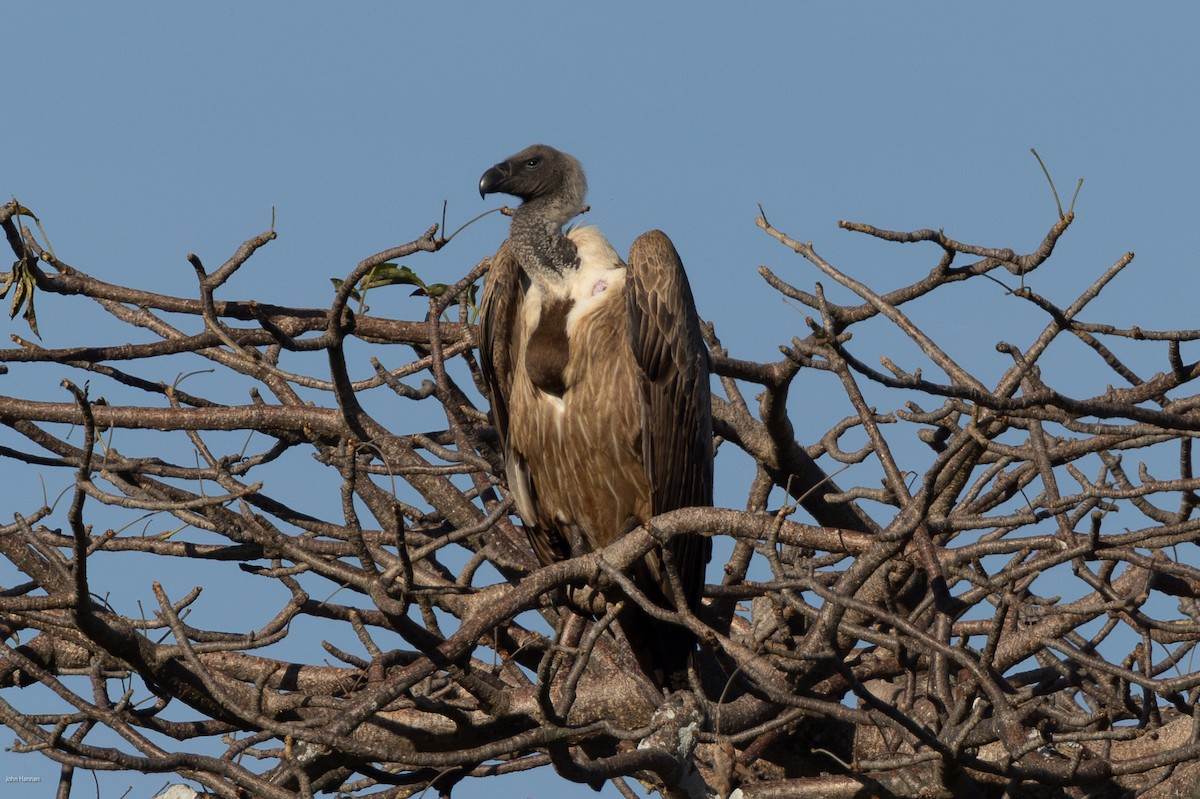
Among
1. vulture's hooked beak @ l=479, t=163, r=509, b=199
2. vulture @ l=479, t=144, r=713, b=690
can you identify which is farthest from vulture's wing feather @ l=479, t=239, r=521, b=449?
vulture's hooked beak @ l=479, t=163, r=509, b=199

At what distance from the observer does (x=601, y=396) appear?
5598 millimetres

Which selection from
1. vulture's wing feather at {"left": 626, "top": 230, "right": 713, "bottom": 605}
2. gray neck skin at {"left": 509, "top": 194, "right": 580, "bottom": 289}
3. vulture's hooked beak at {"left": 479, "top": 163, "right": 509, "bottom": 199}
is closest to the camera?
vulture's wing feather at {"left": 626, "top": 230, "right": 713, "bottom": 605}

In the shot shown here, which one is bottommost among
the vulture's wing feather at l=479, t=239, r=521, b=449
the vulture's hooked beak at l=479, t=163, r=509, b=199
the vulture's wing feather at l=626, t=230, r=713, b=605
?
the vulture's wing feather at l=626, t=230, r=713, b=605

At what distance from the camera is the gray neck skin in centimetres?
563

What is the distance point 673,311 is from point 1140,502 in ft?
5.97

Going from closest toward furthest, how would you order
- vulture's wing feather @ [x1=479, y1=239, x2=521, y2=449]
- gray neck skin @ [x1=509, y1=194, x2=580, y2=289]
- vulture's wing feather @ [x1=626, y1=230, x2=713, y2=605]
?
vulture's wing feather @ [x1=626, y1=230, x2=713, y2=605]
gray neck skin @ [x1=509, y1=194, x2=580, y2=289]
vulture's wing feather @ [x1=479, y1=239, x2=521, y2=449]

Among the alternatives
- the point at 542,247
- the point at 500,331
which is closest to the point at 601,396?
the point at 500,331

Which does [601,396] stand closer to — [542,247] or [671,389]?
[671,389]

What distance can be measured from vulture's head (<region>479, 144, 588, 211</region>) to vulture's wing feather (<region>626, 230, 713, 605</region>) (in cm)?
65

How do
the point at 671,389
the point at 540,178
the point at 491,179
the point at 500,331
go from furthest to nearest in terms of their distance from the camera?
the point at 540,178, the point at 491,179, the point at 500,331, the point at 671,389

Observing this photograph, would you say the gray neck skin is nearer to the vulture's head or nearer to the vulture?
the vulture

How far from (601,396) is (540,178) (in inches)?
42.4

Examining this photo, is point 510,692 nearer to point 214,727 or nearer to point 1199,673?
point 214,727

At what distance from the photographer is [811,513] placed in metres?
5.74
